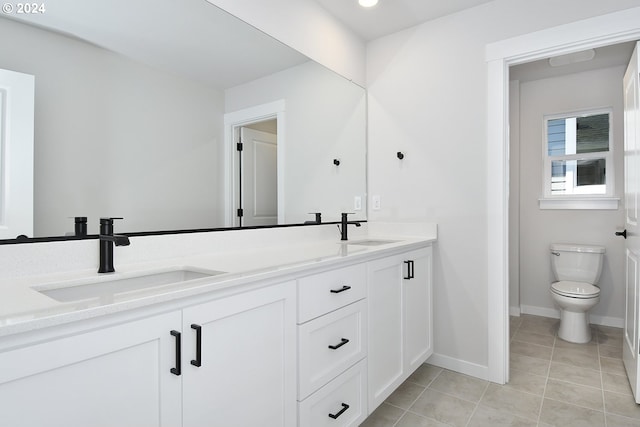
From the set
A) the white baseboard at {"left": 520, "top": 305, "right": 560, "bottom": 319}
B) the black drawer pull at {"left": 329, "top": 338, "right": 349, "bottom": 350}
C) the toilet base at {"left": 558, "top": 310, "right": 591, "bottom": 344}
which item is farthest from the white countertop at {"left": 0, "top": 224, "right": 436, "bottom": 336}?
the white baseboard at {"left": 520, "top": 305, "right": 560, "bottom": 319}

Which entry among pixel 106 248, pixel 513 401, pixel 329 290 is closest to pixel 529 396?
pixel 513 401

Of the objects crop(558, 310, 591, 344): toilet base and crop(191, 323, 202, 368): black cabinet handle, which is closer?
crop(191, 323, 202, 368): black cabinet handle

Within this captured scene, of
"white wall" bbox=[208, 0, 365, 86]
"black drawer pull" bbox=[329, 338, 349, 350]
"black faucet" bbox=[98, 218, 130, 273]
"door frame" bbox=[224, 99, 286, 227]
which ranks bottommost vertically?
"black drawer pull" bbox=[329, 338, 349, 350]

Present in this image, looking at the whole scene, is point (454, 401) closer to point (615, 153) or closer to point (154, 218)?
point (154, 218)

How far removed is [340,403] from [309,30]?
6.65 ft

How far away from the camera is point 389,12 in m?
2.32

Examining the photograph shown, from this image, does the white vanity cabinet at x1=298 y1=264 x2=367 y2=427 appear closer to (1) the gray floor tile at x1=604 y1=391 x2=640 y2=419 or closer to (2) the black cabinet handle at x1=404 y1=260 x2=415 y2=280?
(2) the black cabinet handle at x1=404 y1=260 x2=415 y2=280

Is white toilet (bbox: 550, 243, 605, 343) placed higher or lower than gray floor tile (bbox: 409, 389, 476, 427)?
higher

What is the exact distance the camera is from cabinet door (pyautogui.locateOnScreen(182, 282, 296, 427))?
0.94 m

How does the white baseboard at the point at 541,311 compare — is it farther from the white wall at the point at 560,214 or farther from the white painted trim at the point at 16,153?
the white painted trim at the point at 16,153

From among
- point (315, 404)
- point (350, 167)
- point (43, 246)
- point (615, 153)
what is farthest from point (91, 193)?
point (615, 153)

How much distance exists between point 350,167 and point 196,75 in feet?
4.29

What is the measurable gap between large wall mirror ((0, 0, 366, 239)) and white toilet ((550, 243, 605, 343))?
2195mm

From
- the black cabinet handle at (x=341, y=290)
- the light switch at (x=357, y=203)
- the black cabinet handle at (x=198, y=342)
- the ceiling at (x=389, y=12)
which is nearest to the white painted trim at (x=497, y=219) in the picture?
the ceiling at (x=389, y=12)
